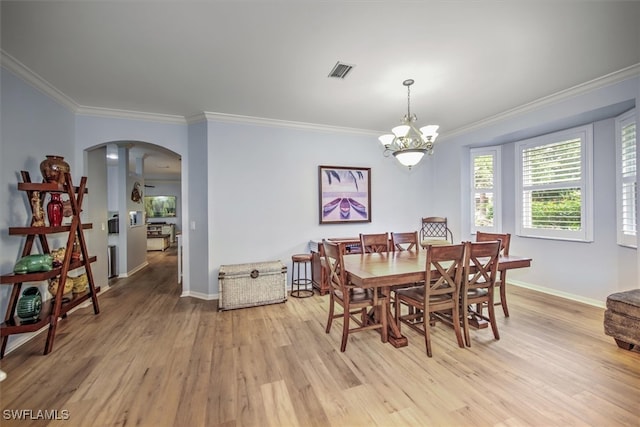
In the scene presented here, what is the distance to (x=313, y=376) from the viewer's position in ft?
6.85

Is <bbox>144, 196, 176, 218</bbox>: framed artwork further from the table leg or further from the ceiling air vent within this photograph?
the table leg

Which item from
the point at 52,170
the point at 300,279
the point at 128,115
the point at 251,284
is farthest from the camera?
the point at 300,279

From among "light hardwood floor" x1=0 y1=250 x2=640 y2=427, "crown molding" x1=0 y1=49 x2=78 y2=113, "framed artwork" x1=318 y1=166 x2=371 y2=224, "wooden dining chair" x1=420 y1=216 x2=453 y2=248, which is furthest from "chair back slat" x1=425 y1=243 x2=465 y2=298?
"crown molding" x1=0 y1=49 x2=78 y2=113

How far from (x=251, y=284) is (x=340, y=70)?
2.80m

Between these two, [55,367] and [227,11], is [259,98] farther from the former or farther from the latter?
[55,367]

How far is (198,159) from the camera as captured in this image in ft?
13.1

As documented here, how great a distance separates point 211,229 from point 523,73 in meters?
4.21

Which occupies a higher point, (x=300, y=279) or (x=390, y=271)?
Answer: (x=390, y=271)

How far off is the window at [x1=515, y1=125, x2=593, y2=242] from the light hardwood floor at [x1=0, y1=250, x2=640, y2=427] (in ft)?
4.26

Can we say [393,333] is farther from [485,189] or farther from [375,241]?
[485,189]

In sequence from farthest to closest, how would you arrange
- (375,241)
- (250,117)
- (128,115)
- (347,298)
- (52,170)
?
(250,117), (128,115), (375,241), (52,170), (347,298)

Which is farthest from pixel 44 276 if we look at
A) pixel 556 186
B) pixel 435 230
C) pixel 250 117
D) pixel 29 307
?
pixel 556 186

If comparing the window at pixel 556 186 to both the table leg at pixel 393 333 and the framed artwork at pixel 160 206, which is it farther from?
the framed artwork at pixel 160 206

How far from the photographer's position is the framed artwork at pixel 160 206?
10.7m
